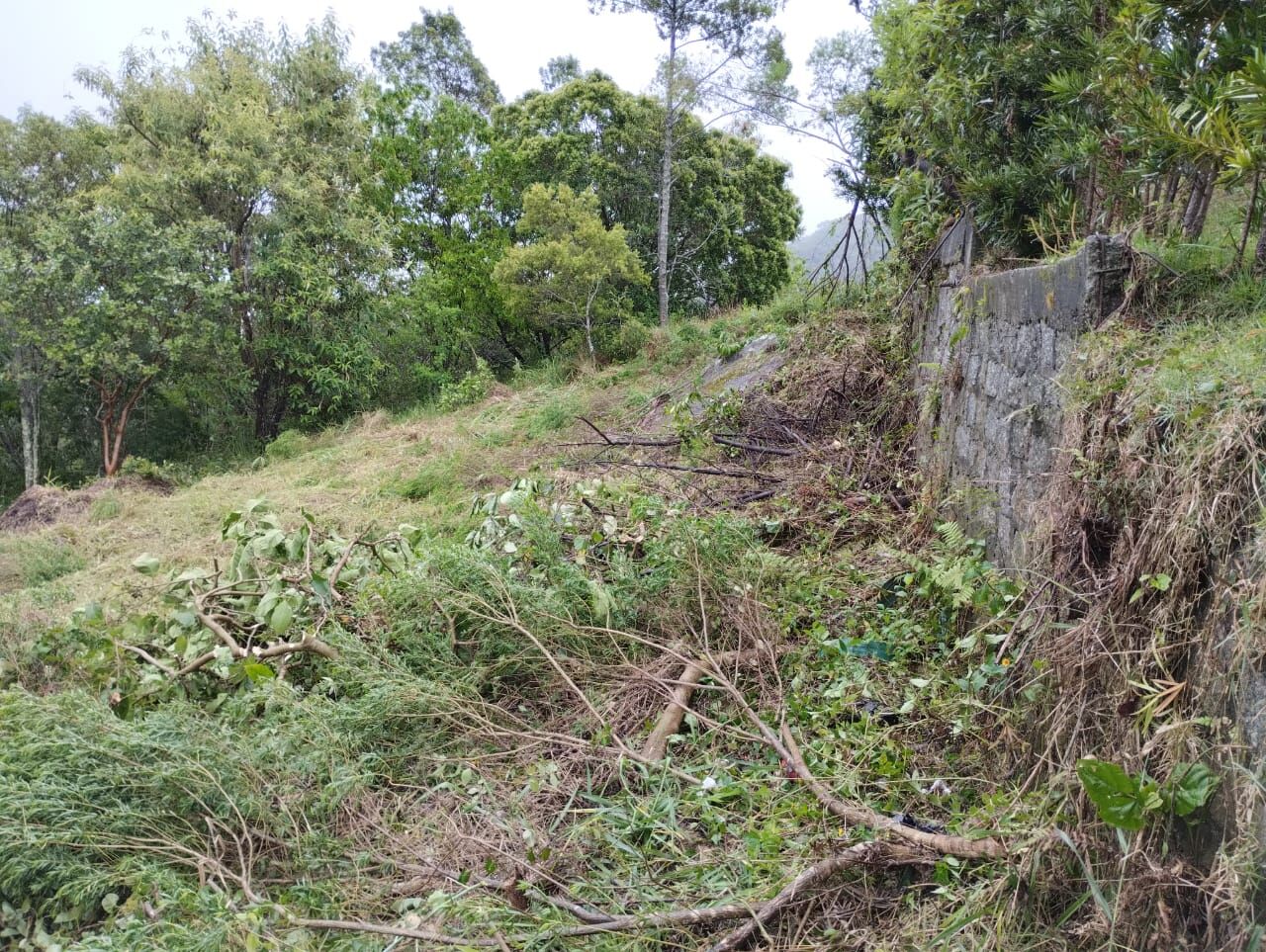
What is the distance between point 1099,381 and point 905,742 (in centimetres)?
120

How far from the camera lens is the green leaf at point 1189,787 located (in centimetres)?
133

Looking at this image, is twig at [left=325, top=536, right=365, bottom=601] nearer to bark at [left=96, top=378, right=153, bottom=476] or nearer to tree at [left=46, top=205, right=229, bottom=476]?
tree at [left=46, top=205, right=229, bottom=476]

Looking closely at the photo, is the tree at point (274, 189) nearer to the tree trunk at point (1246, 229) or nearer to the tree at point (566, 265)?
the tree at point (566, 265)

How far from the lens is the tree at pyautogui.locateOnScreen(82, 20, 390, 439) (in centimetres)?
1252

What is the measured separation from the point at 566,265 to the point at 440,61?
10.9 meters

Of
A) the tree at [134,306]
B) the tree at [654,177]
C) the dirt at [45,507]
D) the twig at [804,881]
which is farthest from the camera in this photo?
the tree at [654,177]

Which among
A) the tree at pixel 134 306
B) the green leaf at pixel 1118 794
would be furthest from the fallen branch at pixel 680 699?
the tree at pixel 134 306

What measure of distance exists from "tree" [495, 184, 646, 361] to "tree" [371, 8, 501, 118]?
782 cm

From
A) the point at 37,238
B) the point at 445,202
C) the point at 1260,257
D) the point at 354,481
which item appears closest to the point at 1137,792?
the point at 1260,257

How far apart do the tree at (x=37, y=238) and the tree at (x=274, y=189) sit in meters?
1.39

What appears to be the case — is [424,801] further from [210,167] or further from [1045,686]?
[210,167]

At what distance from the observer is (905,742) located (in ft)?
7.74

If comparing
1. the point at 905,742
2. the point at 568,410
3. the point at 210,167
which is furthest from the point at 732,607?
the point at 210,167

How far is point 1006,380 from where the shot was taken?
3.07 meters
